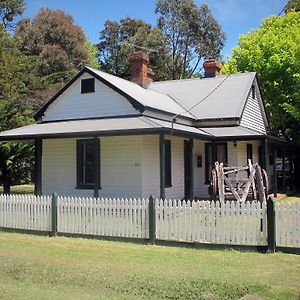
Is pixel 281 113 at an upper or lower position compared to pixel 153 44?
lower

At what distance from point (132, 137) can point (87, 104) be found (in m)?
3.06

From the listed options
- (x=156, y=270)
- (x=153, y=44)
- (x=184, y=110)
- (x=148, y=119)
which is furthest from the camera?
(x=153, y=44)

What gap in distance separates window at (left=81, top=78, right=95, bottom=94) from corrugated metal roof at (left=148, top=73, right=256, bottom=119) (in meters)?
5.32

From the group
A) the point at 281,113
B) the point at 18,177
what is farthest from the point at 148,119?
the point at 18,177

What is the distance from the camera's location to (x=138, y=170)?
58.4 feet

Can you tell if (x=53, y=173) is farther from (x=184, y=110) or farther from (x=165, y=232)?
(x=165, y=232)

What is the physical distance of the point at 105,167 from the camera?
18.6 meters

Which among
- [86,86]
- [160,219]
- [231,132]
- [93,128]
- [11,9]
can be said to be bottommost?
[160,219]

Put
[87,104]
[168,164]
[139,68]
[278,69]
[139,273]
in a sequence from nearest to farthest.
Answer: [139,273]
[168,164]
[87,104]
[139,68]
[278,69]

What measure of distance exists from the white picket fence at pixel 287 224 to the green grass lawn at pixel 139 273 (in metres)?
0.33

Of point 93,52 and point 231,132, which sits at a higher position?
point 93,52

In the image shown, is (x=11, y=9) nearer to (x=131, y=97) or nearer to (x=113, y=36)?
(x=113, y=36)

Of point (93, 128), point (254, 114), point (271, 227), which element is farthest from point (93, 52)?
point (271, 227)

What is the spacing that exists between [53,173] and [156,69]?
3567 centimetres
